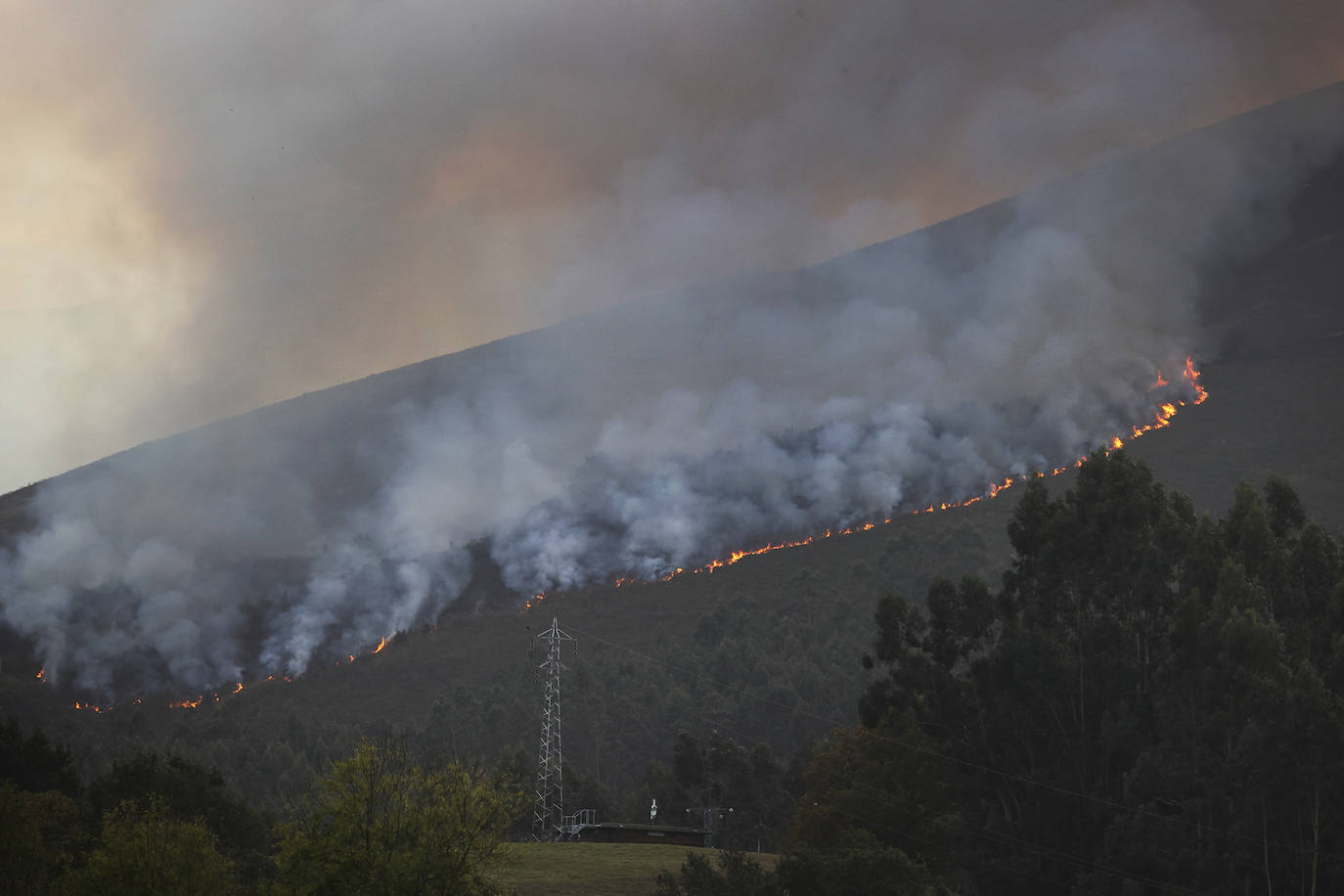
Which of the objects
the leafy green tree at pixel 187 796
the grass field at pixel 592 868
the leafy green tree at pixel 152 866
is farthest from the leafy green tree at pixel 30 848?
the grass field at pixel 592 868

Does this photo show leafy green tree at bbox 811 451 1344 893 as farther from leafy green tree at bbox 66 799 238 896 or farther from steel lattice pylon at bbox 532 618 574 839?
leafy green tree at bbox 66 799 238 896

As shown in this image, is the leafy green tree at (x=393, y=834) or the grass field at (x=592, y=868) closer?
the leafy green tree at (x=393, y=834)

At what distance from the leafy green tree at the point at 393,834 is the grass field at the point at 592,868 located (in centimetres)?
1320

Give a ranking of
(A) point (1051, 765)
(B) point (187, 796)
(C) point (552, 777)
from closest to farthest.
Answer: (A) point (1051, 765), (B) point (187, 796), (C) point (552, 777)

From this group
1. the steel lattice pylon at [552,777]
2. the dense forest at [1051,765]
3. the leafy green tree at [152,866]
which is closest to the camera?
the leafy green tree at [152,866]

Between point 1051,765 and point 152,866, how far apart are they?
5148 centimetres

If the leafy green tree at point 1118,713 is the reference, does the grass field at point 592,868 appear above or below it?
below

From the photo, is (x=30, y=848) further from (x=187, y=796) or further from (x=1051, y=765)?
(x=1051, y=765)

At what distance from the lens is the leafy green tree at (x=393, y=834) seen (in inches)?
1674

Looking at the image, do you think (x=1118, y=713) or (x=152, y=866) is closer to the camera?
(x=152, y=866)

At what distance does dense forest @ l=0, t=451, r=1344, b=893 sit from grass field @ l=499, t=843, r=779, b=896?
5.34 m

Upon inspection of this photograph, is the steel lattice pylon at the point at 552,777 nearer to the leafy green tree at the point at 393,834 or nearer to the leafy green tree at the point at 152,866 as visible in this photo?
the leafy green tree at the point at 152,866

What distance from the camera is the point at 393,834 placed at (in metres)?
44.2

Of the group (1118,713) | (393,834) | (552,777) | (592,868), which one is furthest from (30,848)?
(552,777)
